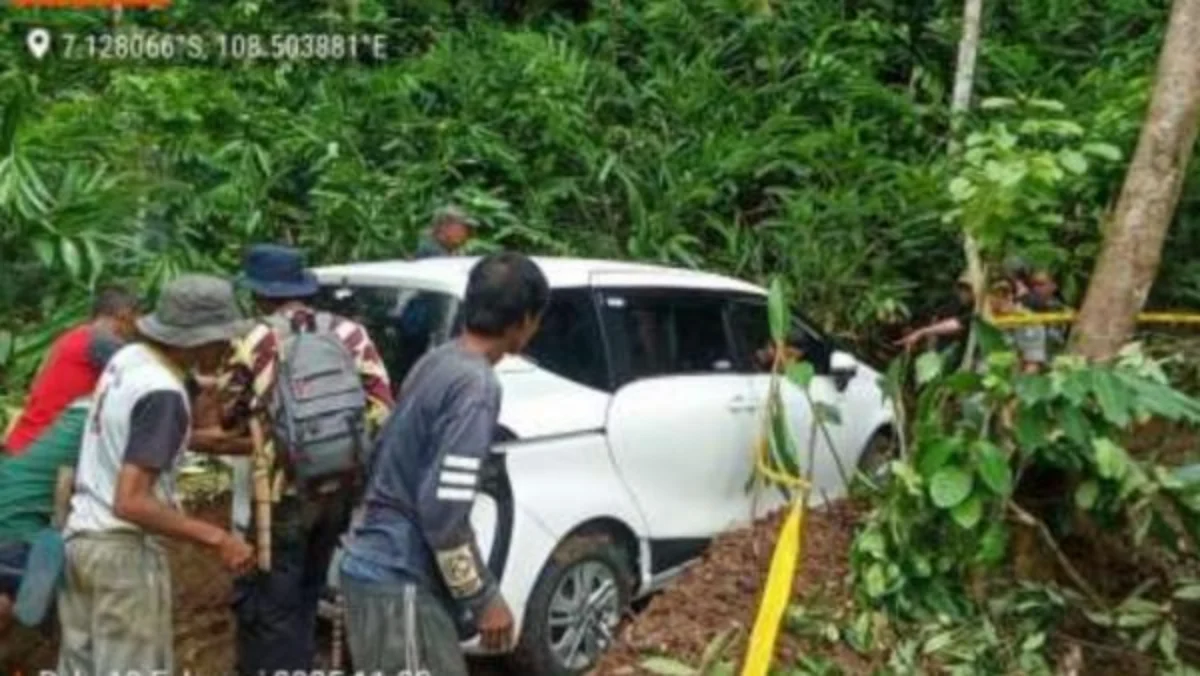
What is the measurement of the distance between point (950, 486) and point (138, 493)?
2.55 metres

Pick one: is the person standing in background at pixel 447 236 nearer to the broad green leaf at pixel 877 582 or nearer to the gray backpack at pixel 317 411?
Result: the gray backpack at pixel 317 411

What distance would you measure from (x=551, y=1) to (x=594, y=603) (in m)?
11.3

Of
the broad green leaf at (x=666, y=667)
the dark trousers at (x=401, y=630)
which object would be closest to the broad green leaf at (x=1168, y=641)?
the broad green leaf at (x=666, y=667)

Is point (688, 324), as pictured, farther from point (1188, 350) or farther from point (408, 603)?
point (408, 603)

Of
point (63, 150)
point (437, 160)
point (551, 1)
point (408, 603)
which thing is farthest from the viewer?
point (551, 1)

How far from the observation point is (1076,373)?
4938 millimetres

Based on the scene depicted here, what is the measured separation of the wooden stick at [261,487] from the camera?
5.34 meters

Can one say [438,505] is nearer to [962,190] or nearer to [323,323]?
[323,323]

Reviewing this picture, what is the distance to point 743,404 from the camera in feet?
22.9

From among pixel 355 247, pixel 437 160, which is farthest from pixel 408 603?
pixel 437 160

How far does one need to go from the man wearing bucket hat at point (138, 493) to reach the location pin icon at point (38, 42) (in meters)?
9.92

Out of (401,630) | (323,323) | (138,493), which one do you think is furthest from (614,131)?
(401,630)

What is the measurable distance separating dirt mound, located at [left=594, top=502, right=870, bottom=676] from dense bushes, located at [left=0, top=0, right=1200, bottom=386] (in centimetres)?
312

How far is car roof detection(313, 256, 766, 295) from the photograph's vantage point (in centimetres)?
597
